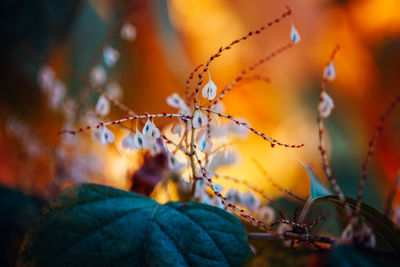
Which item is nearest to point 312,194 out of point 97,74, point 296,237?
point 296,237

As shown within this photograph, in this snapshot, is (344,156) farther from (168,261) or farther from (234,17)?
(168,261)

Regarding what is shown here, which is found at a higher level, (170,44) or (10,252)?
(170,44)

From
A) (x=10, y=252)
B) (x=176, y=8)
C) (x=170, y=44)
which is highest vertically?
(x=176, y=8)

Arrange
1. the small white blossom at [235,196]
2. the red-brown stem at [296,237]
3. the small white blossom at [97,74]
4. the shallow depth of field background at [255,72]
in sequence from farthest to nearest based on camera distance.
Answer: the shallow depth of field background at [255,72], the small white blossom at [97,74], the small white blossom at [235,196], the red-brown stem at [296,237]

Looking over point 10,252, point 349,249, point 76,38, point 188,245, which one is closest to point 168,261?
point 188,245

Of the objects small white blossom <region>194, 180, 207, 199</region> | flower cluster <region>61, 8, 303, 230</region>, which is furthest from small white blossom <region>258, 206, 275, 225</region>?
small white blossom <region>194, 180, 207, 199</region>

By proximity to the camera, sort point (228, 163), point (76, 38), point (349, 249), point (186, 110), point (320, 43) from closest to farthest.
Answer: point (349, 249)
point (186, 110)
point (228, 163)
point (320, 43)
point (76, 38)

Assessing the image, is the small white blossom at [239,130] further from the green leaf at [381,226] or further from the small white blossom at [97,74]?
the small white blossom at [97,74]

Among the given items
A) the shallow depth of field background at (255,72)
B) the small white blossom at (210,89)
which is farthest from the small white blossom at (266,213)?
the shallow depth of field background at (255,72)
